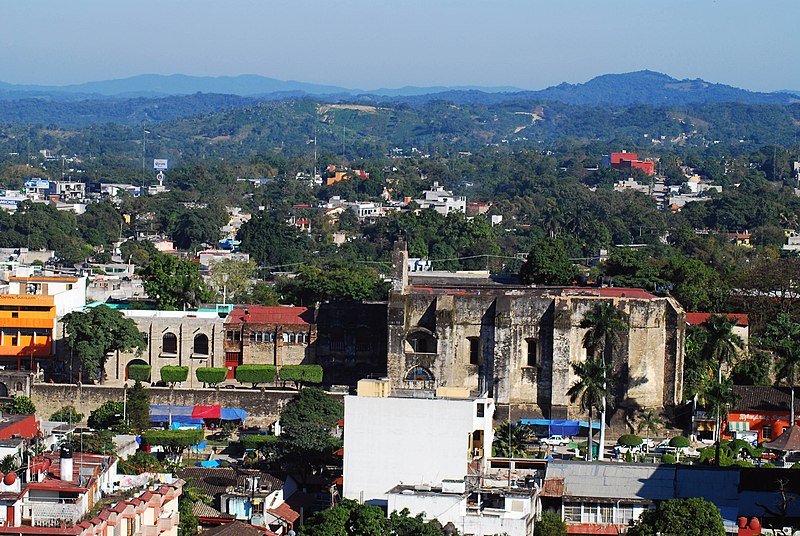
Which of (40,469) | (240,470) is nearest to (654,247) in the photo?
(240,470)

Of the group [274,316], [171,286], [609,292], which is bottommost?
[274,316]

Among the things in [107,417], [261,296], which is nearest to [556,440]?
[107,417]

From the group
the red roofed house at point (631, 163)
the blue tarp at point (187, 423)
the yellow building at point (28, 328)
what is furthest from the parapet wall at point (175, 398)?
the red roofed house at point (631, 163)

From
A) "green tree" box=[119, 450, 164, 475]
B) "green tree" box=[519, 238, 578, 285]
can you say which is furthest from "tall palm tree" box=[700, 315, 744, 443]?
"green tree" box=[119, 450, 164, 475]

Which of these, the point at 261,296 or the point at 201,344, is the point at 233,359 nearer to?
the point at 201,344

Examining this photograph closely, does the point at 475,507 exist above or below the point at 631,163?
above

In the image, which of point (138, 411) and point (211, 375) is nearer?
point (138, 411)
